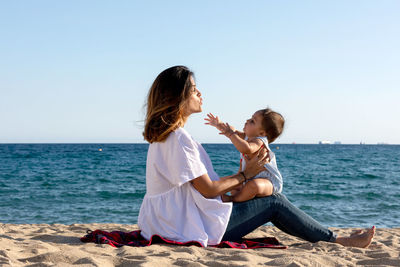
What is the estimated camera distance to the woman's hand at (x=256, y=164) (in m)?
3.69

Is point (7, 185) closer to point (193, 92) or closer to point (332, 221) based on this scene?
point (332, 221)

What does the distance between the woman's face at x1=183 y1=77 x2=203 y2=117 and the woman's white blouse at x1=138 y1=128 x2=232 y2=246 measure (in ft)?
0.65

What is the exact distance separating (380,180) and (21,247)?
54.4 feet

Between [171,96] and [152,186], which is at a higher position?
[171,96]

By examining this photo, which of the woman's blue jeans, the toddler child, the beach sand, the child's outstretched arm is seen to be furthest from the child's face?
the beach sand

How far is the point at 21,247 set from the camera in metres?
3.30

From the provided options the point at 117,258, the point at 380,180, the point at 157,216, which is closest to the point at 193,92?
the point at 157,216

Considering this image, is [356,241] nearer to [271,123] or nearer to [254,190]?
[254,190]

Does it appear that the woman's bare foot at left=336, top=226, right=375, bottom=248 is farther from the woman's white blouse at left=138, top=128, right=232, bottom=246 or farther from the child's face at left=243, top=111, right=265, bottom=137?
the child's face at left=243, top=111, right=265, bottom=137

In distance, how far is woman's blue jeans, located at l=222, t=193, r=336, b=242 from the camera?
361 cm

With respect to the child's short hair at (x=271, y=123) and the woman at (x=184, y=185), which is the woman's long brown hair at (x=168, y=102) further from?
the child's short hair at (x=271, y=123)

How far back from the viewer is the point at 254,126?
14.9 feet

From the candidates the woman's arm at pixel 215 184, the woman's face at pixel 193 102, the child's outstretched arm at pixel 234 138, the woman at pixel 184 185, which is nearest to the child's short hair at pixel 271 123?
the child's outstretched arm at pixel 234 138

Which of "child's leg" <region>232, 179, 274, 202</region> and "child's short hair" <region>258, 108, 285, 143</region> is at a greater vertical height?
"child's short hair" <region>258, 108, 285, 143</region>
